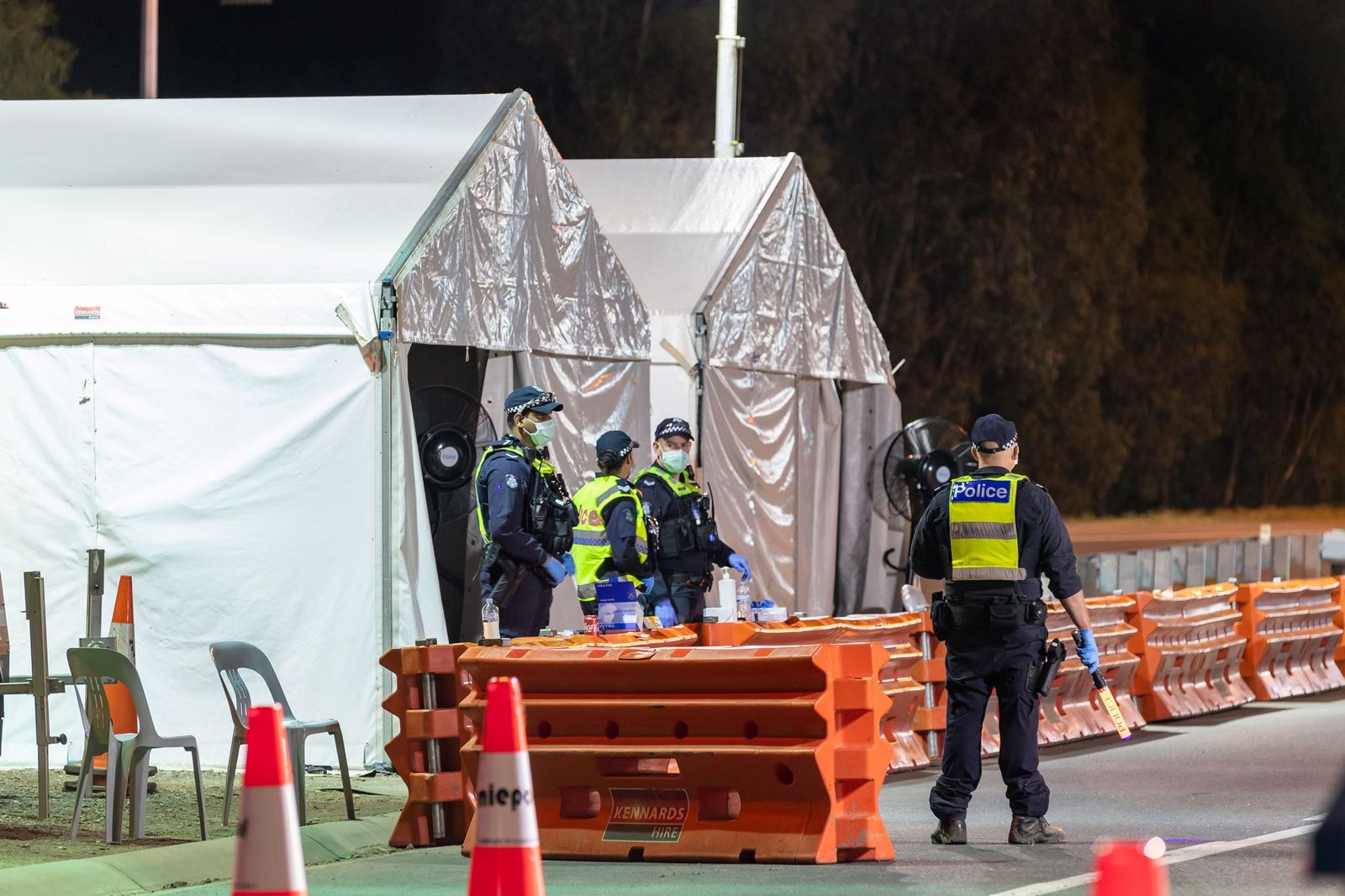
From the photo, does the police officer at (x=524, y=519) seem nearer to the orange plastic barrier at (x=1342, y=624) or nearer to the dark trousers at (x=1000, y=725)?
the dark trousers at (x=1000, y=725)

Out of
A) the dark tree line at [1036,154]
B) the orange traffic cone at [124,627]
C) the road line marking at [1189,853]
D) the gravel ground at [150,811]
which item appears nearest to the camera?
the road line marking at [1189,853]

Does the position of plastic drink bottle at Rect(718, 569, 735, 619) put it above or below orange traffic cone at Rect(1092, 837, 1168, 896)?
below

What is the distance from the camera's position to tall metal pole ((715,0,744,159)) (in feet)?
71.4

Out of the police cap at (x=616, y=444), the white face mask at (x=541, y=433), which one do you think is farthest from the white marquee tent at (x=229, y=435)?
the police cap at (x=616, y=444)

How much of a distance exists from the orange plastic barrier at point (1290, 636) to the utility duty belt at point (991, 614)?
A: 8.48 m

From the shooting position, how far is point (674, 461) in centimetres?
1448

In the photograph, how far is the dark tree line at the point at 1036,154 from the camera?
163ft

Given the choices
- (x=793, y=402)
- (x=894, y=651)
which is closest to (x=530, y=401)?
(x=894, y=651)

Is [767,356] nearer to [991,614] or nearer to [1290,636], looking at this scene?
[1290,636]

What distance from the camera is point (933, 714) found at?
1416 centimetres

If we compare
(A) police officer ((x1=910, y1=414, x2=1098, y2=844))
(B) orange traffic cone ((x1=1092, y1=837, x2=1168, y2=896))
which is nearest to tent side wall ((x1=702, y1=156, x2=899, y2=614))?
(A) police officer ((x1=910, y1=414, x2=1098, y2=844))

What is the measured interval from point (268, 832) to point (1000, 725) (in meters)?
5.45

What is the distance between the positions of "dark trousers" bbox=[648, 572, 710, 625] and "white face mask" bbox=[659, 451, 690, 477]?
0.67 metres

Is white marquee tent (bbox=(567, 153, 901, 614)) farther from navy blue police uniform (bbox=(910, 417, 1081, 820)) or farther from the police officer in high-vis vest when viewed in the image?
navy blue police uniform (bbox=(910, 417, 1081, 820))
